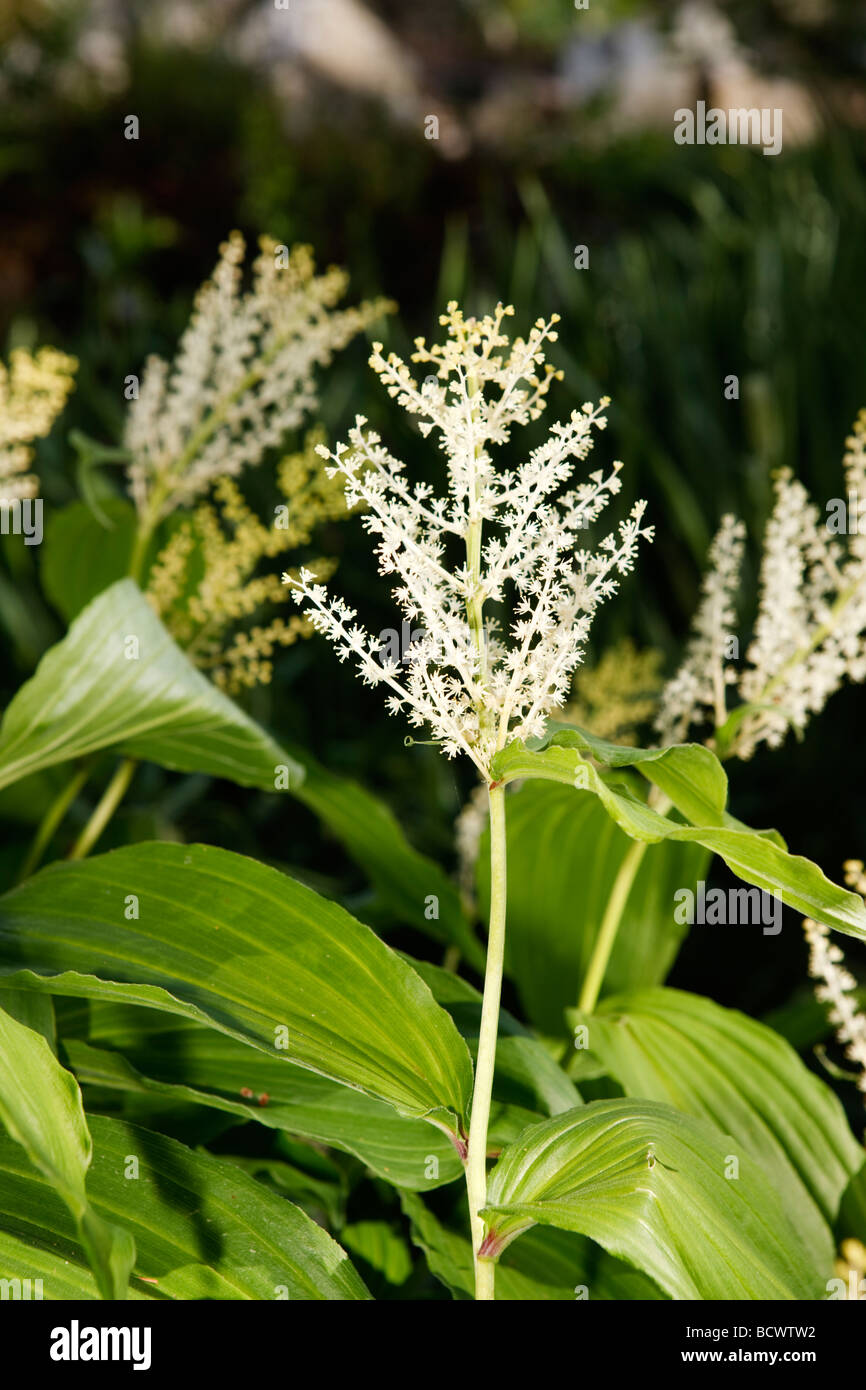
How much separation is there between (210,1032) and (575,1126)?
11.8 inches

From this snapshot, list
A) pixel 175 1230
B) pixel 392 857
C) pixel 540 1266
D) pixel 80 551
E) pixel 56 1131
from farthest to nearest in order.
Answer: pixel 80 551 → pixel 392 857 → pixel 540 1266 → pixel 175 1230 → pixel 56 1131

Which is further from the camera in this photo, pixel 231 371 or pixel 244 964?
pixel 231 371

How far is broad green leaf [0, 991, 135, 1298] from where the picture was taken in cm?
43

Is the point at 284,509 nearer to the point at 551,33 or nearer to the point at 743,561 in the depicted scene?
the point at 743,561

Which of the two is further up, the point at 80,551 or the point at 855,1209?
the point at 80,551

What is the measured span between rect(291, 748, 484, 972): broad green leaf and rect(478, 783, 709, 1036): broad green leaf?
4 centimetres

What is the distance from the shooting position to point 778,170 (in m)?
3.90

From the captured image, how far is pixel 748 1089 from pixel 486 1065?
0.37m

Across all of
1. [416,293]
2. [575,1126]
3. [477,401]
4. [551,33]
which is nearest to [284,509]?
[477,401]

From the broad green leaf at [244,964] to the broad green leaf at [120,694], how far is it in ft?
0.37

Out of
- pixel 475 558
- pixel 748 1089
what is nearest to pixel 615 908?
pixel 748 1089

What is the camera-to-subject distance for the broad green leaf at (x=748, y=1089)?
2.64 ft

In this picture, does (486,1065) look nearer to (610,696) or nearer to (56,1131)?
(56,1131)

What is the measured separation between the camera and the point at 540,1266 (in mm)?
714
